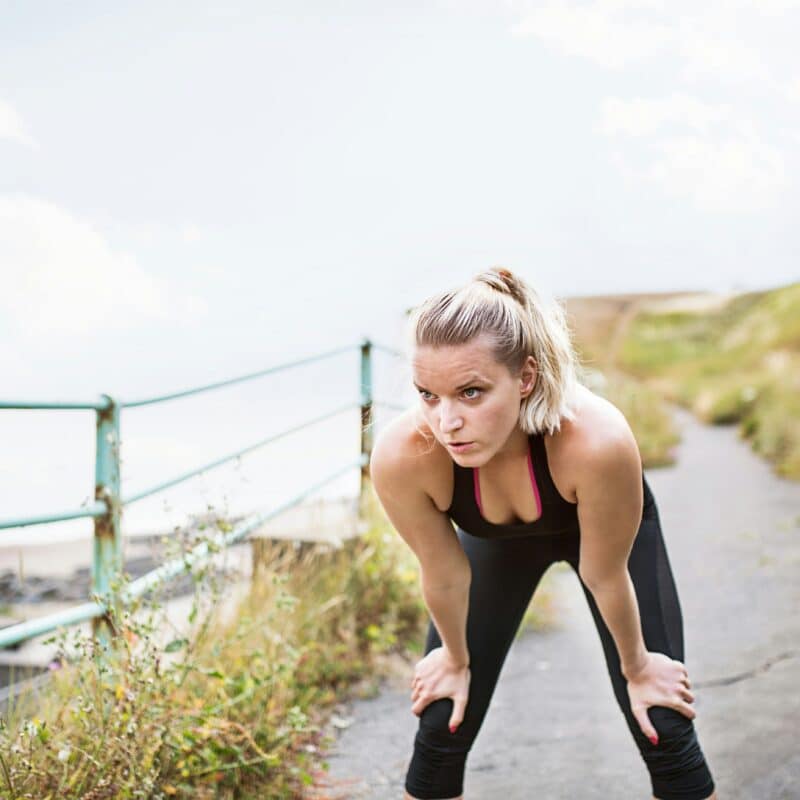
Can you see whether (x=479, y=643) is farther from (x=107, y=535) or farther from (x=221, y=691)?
(x=107, y=535)

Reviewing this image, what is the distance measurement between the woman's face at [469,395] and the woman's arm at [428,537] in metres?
0.17

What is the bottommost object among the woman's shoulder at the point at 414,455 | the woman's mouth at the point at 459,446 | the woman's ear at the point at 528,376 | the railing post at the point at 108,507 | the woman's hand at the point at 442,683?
the woman's hand at the point at 442,683

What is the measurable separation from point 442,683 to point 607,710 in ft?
6.13

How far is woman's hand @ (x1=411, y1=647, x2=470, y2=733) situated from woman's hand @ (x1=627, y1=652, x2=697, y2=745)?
1.20 ft

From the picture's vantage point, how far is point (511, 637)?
242 cm

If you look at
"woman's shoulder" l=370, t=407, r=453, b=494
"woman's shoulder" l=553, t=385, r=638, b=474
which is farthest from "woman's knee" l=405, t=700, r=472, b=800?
"woman's shoulder" l=553, t=385, r=638, b=474

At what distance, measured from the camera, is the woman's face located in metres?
1.91

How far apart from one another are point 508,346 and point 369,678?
2616 mm

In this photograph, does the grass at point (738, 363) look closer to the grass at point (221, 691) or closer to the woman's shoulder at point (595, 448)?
the grass at point (221, 691)

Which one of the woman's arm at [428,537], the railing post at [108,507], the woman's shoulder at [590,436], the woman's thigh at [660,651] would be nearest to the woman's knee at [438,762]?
the woman's arm at [428,537]

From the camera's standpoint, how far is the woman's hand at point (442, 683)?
231 cm

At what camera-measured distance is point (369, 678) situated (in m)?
4.23

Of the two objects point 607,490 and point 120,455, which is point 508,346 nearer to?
point 607,490

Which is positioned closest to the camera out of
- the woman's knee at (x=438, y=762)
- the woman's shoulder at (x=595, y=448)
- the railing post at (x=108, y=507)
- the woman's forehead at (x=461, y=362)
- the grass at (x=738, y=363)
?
the woman's forehead at (x=461, y=362)
